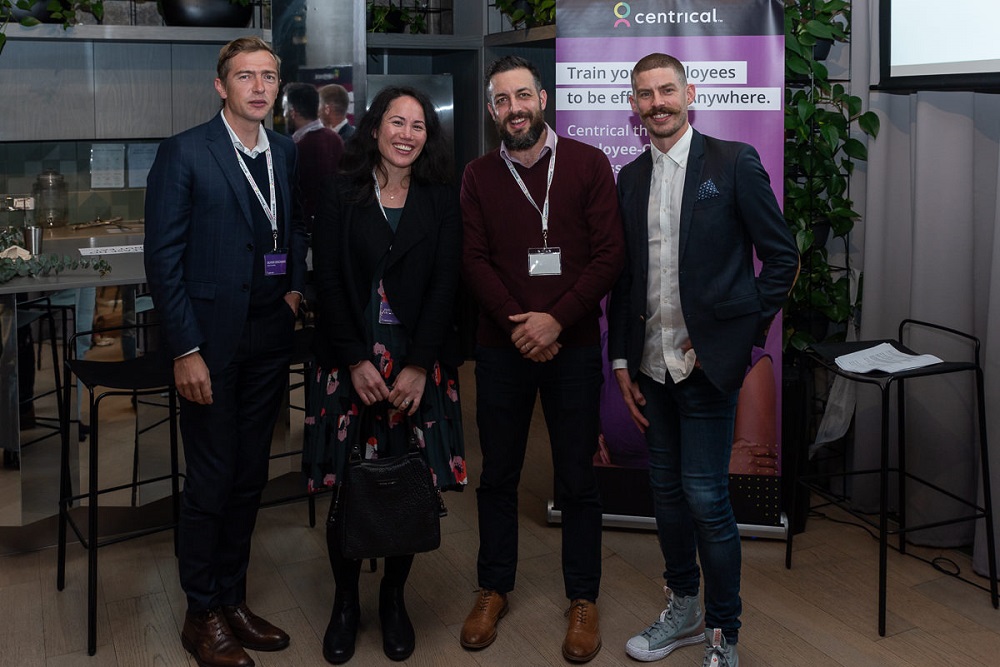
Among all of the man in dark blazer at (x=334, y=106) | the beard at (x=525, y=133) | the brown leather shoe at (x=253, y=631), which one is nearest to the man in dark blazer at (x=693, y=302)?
the beard at (x=525, y=133)

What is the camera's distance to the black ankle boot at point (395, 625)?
2.69 m

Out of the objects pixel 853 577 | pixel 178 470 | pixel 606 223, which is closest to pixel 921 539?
pixel 853 577

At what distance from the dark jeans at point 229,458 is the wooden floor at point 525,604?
0.26m

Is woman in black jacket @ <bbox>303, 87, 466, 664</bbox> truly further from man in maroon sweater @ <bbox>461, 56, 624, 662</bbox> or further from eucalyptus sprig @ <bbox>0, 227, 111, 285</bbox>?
eucalyptus sprig @ <bbox>0, 227, 111, 285</bbox>

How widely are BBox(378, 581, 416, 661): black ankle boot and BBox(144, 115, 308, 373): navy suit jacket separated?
0.80m

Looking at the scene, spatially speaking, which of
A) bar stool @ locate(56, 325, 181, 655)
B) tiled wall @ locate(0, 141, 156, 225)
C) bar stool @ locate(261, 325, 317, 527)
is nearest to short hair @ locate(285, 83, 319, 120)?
bar stool @ locate(261, 325, 317, 527)

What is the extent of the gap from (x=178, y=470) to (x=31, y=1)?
223 cm

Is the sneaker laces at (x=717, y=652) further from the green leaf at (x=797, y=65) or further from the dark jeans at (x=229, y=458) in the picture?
the green leaf at (x=797, y=65)

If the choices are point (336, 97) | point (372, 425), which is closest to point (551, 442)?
point (372, 425)

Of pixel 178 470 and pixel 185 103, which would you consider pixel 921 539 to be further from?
pixel 185 103

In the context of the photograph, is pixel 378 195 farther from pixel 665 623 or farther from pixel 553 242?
pixel 665 623

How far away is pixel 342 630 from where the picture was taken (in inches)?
106

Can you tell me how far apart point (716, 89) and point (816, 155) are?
57 cm

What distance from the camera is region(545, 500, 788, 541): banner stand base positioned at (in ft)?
11.5
